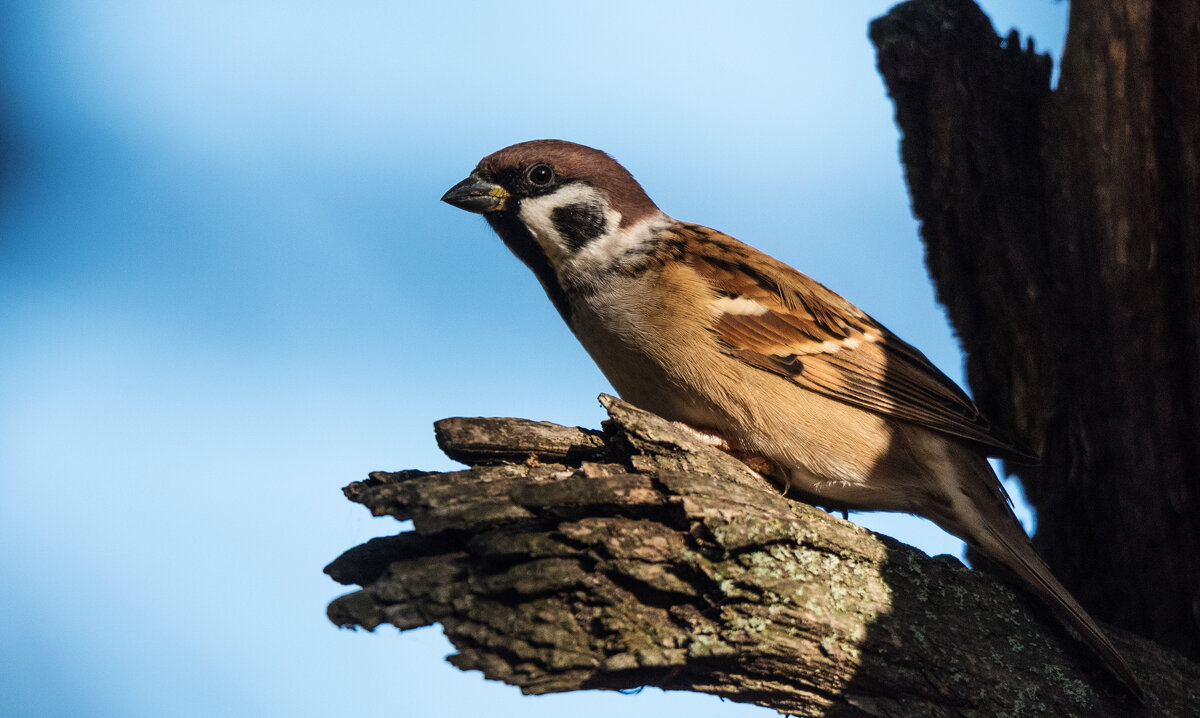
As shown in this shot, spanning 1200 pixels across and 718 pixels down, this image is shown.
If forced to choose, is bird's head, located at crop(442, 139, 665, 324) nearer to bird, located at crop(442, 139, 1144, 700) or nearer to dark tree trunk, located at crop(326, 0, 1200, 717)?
bird, located at crop(442, 139, 1144, 700)

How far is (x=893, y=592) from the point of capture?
2.34 m

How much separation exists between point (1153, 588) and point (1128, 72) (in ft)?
5.04

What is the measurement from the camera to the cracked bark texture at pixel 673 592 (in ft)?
6.38

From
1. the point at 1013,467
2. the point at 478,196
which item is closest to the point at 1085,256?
the point at 1013,467

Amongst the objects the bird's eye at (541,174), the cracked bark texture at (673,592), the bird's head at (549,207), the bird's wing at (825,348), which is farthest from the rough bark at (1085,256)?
the bird's eye at (541,174)

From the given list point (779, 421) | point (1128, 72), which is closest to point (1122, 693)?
point (779, 421)

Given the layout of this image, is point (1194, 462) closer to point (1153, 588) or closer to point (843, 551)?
point (1153, 588)

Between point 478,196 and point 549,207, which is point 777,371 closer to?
point 549,207

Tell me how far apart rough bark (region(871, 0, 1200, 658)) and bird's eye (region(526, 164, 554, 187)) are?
1.26 metres

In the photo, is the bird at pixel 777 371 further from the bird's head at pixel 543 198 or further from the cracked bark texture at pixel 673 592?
the cracked bark texture at pixel 673 592

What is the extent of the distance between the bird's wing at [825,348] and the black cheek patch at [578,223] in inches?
12.5

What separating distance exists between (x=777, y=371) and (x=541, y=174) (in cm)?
105

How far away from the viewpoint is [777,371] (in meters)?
2.99

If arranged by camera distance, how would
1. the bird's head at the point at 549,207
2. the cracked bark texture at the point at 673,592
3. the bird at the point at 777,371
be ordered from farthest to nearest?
the bird's head at the point at 549,207 → the bird at the point at 777,371 → the cracked bark texture at the point at 673,592
